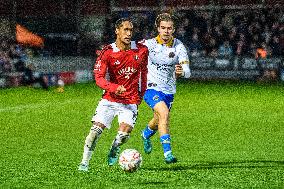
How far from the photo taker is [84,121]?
19.0 meters

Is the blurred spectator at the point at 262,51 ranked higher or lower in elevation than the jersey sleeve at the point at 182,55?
lower

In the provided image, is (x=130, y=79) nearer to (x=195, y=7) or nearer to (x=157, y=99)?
(x=157, y=99)

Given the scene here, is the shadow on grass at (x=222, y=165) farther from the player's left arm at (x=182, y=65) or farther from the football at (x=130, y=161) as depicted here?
the player's left arm at (x=182, y=65)

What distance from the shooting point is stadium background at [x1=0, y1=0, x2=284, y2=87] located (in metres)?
32.8

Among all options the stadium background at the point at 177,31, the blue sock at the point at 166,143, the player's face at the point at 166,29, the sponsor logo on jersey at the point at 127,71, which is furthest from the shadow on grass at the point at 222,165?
the stadium background at the point at 177,31

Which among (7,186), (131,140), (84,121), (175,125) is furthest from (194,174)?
(84,121)

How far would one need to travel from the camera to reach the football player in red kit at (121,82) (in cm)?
1043

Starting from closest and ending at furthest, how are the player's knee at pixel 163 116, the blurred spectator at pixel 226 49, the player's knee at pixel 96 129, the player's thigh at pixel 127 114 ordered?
1. the player's knee at pixel 96 129
2. the player's thigh at pixel 127 114
3. the player's knee at pixel 163 116
4. the blurred spectator at pixel 226 49

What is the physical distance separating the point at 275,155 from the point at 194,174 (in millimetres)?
2571

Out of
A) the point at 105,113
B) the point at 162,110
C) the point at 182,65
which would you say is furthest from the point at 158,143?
the point at 105,113

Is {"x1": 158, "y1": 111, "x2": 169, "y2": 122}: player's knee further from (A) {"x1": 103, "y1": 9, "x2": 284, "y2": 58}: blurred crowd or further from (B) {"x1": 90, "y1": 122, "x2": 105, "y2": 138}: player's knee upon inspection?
(A) {"x1": 103, "y1": 9, "x2": 284, "y2": 58}: blurred crowd

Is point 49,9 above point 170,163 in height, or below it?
below

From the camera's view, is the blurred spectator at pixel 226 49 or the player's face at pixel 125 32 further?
the blurred spectator at pixel 226 49

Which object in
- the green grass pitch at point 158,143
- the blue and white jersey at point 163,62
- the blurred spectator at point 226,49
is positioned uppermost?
the blue and white jersey at point 163,62
